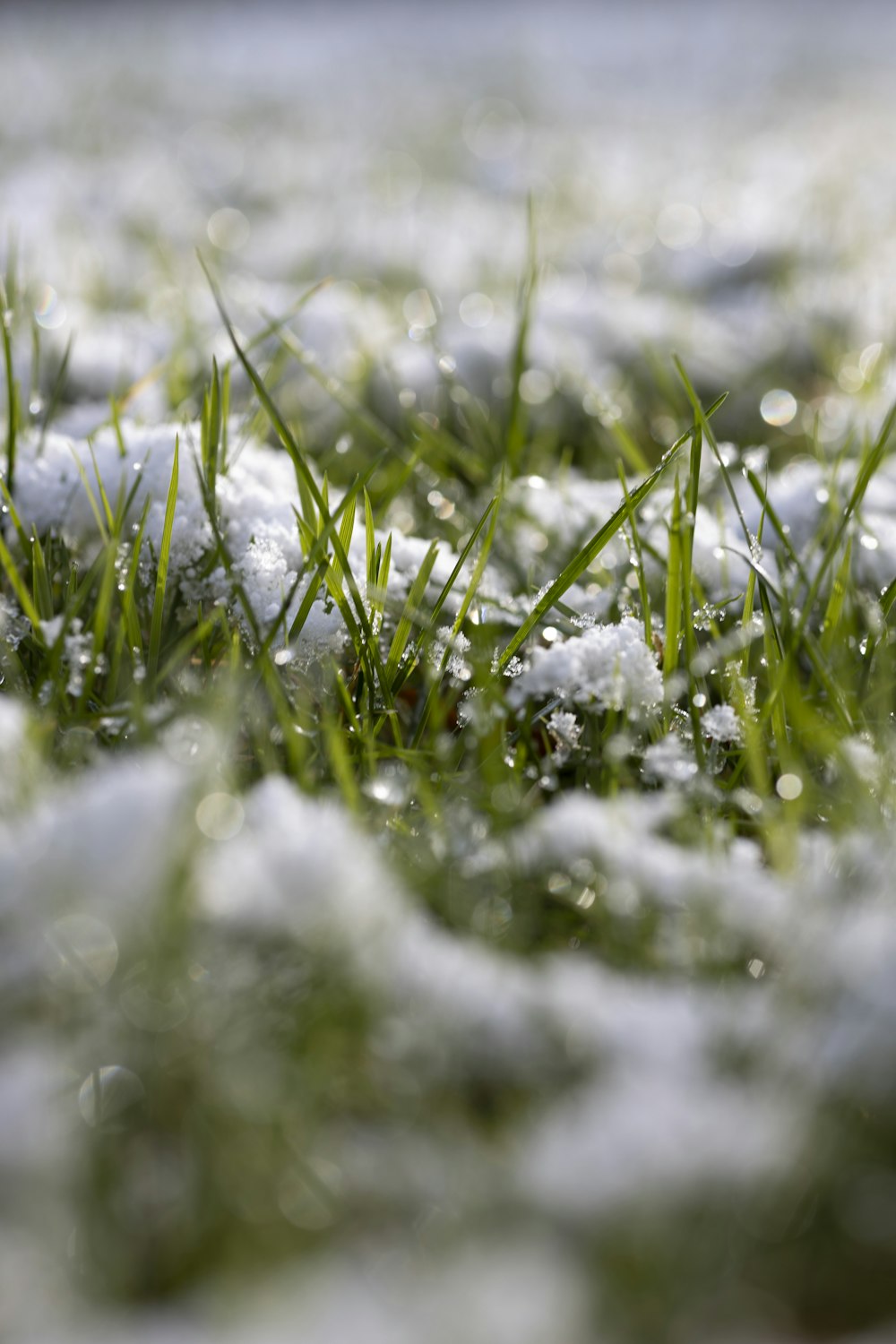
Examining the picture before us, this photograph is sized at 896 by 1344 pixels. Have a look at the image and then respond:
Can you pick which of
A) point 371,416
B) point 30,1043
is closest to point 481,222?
point 371,416

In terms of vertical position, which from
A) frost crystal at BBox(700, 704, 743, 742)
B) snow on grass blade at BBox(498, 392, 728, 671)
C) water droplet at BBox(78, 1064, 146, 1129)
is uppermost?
snow on grass blade at BBox(498, 392, 728, 671)

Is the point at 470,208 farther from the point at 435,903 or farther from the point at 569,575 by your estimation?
the point at 435,903

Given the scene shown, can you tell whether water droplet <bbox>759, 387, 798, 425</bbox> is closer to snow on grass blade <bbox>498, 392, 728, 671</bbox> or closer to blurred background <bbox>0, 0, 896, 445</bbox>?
blurred background <bbox>0, 0, 896, 445</bbox>

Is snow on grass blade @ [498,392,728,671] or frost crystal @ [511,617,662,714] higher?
snow on grass blade @ [498,392,728,671]

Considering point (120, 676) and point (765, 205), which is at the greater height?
point (765, 205)

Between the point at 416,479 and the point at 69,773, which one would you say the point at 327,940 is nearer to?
the point at 69,773

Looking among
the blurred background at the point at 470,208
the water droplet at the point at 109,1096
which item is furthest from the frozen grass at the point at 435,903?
the blurred background at the point at 470,208

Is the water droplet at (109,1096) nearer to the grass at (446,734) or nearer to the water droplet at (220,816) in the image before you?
the grass at (446,734)

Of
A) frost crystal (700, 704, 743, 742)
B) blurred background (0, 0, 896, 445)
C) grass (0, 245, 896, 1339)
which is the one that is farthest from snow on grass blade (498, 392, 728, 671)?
blurred background (0, 0, 896, 445)
